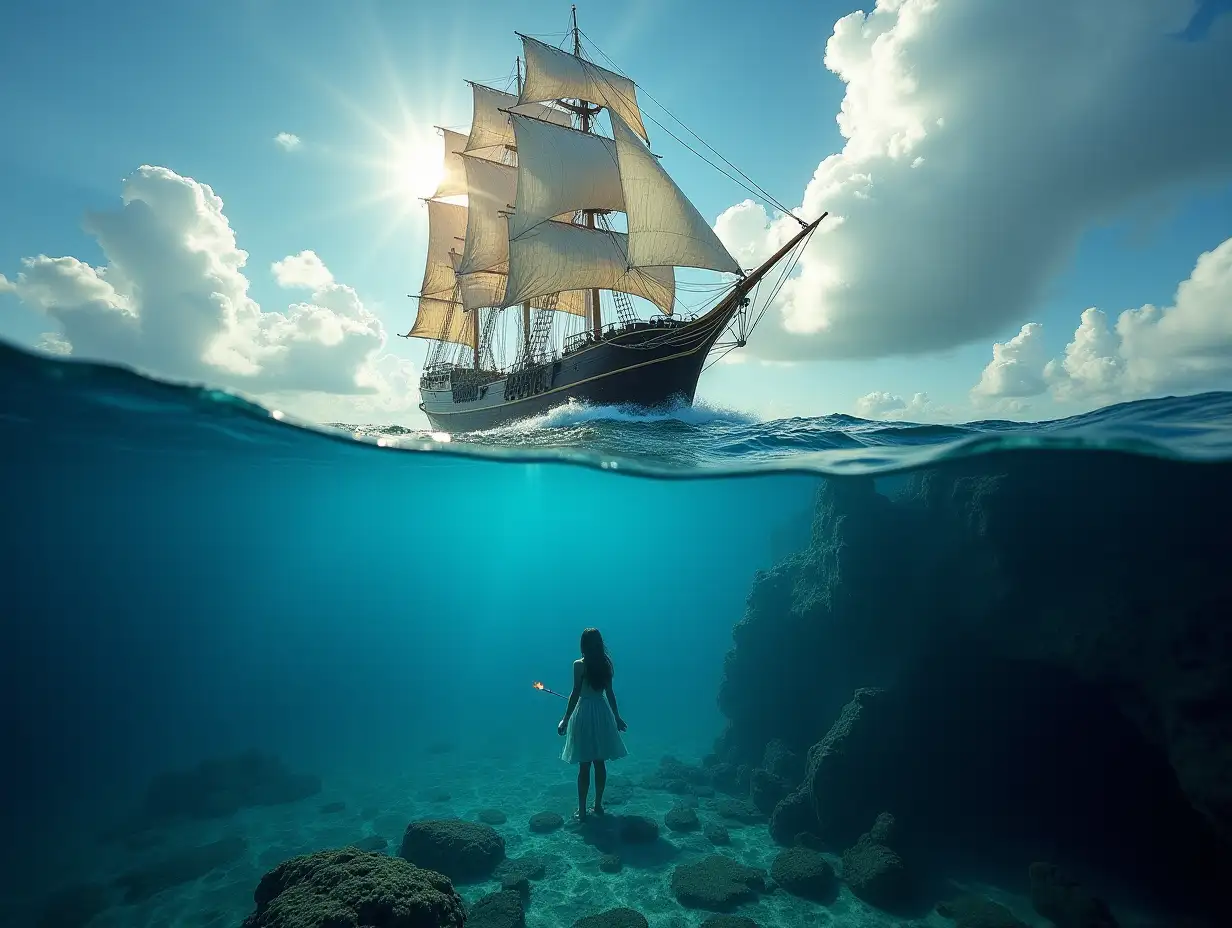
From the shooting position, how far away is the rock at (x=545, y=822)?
9602 mm

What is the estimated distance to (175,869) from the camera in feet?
28.9

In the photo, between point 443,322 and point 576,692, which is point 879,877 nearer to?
point 576,692

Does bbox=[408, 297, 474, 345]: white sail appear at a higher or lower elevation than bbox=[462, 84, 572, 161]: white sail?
lower

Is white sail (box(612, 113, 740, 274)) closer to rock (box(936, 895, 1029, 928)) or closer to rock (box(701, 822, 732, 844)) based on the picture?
rock (box(701, 822, 732, 844))

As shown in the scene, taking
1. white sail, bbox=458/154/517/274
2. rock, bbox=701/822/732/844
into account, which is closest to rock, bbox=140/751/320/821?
rock, bbox=701/822/732/844

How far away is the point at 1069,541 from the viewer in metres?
8.29

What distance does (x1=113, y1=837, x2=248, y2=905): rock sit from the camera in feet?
27.3

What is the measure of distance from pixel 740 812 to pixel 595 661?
625 cm

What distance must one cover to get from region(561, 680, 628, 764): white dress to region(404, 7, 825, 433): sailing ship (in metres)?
15.7

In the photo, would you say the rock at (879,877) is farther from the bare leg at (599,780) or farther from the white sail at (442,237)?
the white sail at (442,237)

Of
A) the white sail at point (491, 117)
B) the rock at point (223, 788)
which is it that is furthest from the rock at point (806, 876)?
the white sail at point (491, 117)

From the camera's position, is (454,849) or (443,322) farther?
(443,322)

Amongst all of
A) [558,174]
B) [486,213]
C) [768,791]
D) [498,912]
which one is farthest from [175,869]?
[486,213]

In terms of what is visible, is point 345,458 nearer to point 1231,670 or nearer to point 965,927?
point 965,927
